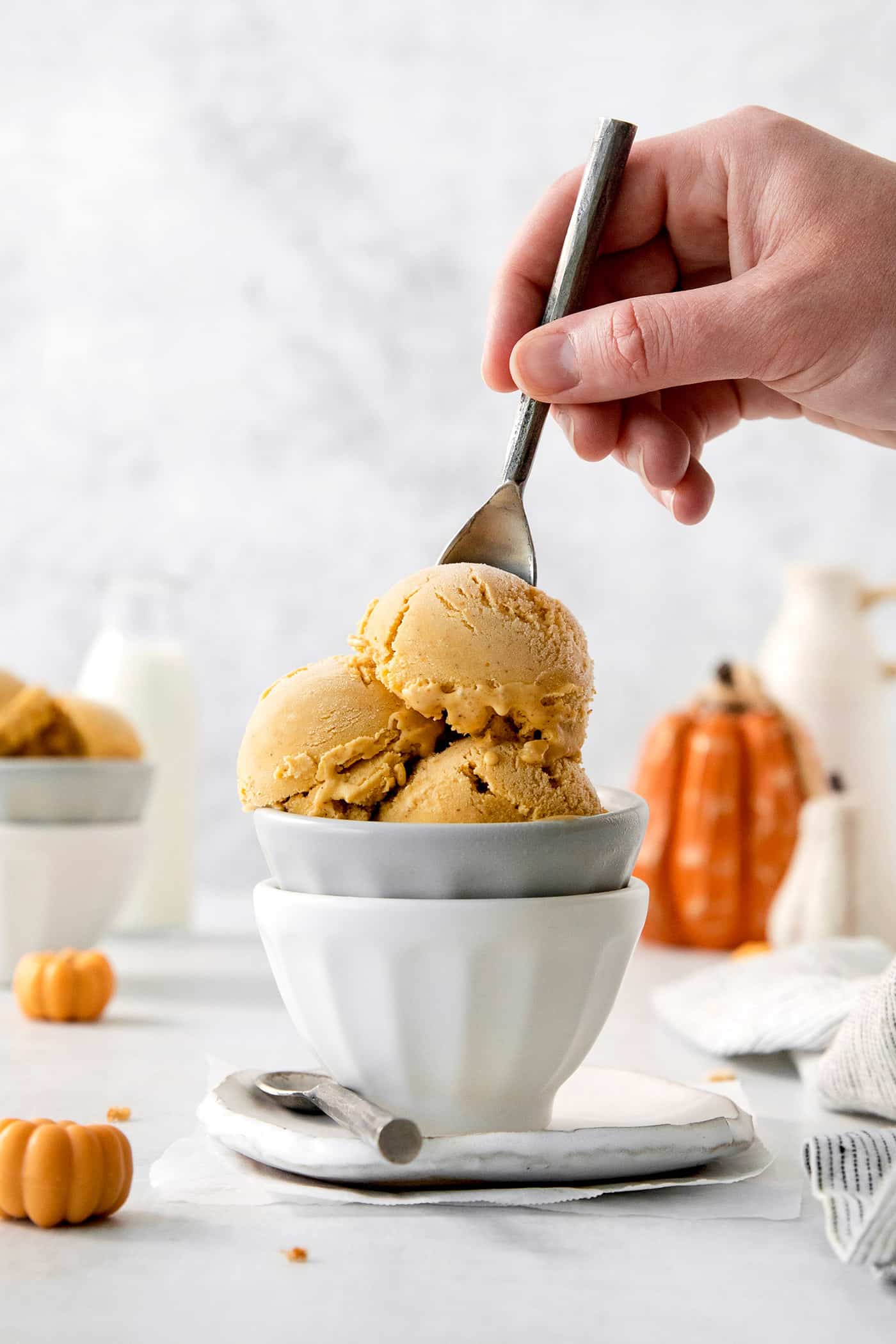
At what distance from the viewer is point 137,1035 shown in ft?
3.53

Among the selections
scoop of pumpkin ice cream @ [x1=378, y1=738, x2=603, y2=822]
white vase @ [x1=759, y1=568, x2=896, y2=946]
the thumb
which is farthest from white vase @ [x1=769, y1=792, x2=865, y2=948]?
scoop of pumpkin ice cream @ [x1=378, y1=738, x2=603, y2=822]

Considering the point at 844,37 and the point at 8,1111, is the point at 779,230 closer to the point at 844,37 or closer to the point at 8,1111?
the point at 8,1111

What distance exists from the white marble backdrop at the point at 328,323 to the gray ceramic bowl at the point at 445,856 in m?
1.65

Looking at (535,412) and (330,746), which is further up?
(535,412)

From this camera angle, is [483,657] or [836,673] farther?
[836,673]

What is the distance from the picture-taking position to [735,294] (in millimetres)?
851

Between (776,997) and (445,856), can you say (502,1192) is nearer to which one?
(445,856)

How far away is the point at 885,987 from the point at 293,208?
195cm

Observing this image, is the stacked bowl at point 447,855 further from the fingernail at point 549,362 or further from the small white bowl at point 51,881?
the small white bowl at point 51,881

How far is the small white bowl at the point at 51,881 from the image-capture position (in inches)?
49.4

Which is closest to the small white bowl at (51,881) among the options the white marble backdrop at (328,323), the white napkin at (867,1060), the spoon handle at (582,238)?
the spoon handle at (582,238)

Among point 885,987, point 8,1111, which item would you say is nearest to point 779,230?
point 885,987

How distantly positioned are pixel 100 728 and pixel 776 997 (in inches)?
A: 28.0

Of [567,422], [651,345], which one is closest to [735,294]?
[651,345]
